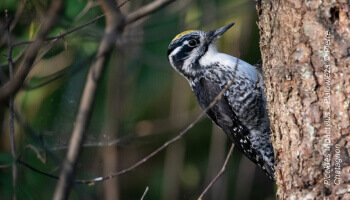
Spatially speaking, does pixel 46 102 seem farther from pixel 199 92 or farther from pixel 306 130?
pixel 306 130

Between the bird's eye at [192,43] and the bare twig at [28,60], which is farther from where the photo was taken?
the bird's eye at [192,43]

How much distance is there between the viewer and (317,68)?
198cm

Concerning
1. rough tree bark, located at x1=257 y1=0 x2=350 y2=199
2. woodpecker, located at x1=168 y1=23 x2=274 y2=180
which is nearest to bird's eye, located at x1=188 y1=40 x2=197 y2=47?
woodpecker, located at x1=168 y1=23 x2=274 y2=180

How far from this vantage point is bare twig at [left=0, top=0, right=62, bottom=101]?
9.52 feet

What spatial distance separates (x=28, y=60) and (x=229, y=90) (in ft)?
4.78

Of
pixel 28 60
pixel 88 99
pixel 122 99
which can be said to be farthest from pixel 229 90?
pixel 28 60

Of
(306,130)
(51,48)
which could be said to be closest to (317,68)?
(306,130)

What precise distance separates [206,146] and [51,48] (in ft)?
8.32

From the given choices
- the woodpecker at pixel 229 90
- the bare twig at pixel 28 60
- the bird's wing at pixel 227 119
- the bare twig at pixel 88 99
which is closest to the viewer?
the bare twig at pixel 28 60

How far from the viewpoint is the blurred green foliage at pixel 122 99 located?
3322 millimetres

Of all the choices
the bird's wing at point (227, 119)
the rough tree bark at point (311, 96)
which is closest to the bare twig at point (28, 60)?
the bird's wing at point (227, 119)

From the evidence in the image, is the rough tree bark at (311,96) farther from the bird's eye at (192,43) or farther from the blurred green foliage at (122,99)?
the bird's eye at (192,43)

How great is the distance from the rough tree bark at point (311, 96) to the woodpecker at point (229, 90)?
898 mm

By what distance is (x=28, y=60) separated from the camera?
301cm
